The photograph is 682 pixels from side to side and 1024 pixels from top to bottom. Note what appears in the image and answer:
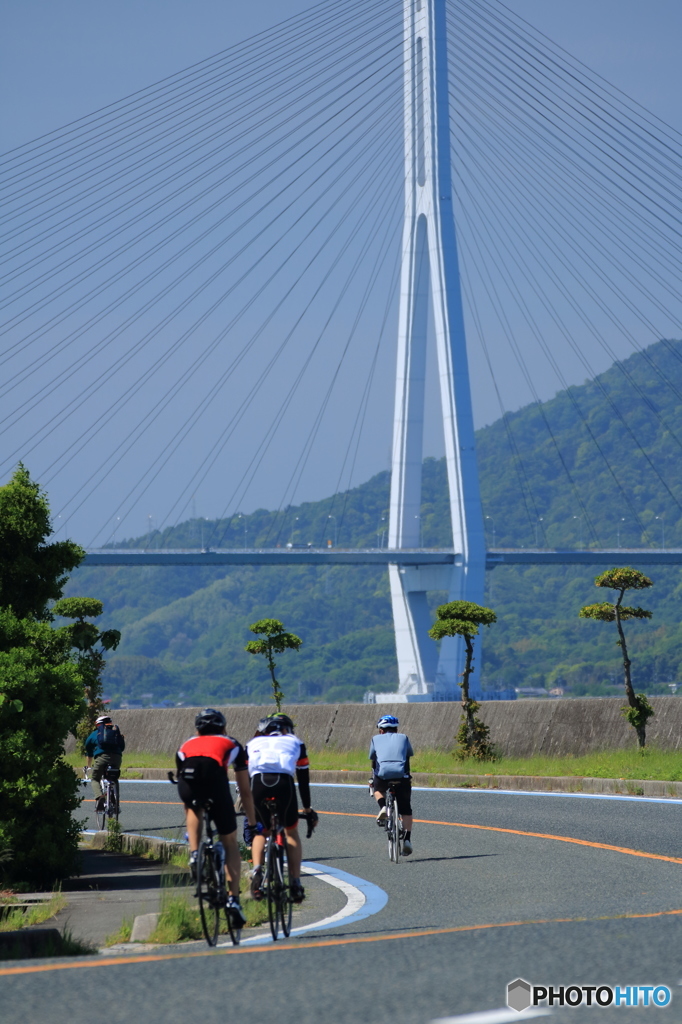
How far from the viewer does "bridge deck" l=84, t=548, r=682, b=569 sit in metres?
54.8

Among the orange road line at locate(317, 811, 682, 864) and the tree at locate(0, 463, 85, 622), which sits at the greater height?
the tree at locate(0, 463, 85, 622)

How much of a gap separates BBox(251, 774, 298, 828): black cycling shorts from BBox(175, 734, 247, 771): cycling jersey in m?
0.34

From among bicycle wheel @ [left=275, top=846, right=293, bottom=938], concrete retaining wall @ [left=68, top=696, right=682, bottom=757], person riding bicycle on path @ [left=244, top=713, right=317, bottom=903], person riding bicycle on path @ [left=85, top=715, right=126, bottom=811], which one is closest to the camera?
bicycle wheel @ [left=275, top=846, right=293, bottom=938]

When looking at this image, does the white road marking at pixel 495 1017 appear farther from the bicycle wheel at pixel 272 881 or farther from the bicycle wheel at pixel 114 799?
the bicycle wheel at pixel 114 799

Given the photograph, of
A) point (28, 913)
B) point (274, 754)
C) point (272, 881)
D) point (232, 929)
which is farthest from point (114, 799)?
point (232, 929)

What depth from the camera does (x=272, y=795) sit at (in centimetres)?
890

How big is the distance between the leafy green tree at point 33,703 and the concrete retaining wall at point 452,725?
12201mm

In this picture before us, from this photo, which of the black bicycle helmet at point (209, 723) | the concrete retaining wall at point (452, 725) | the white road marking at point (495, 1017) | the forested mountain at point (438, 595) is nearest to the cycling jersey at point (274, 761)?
the black bicycle helmet at point (209, 723)

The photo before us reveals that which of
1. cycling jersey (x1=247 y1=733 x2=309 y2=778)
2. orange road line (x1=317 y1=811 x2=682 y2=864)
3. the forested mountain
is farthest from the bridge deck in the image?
the forested mountain

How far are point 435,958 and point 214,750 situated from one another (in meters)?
2.43

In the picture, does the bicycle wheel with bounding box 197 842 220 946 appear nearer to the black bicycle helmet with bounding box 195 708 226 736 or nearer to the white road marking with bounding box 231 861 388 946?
the white road marking with bounding box 231 861 388 946

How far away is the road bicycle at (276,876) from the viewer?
8.44m

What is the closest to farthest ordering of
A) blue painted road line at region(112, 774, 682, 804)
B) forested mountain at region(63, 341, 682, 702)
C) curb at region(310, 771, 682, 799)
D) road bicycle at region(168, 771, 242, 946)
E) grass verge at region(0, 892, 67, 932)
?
road bicycle at region(168, 771, 242, 946) < grass verge at region(0, 892, 67, 932) < blue painted road line at region(112, 774, 682, 804) < curb at region(310, 771, 682, 799) < forested mountain at region(63, 341, 682, 702)

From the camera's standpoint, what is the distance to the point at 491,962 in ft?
20.8
